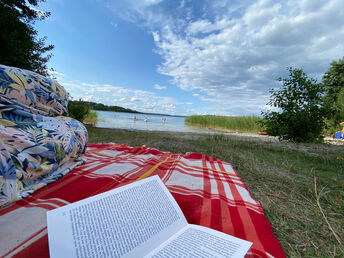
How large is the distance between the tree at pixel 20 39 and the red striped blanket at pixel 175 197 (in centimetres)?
358

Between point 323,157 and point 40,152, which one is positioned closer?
point 40,152

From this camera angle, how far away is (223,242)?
54 centimetres

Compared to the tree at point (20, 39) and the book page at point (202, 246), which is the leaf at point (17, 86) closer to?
the book page at point (202, 246)

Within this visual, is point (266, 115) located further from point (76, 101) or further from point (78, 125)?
point (76, 101)

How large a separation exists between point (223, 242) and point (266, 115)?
4082mm

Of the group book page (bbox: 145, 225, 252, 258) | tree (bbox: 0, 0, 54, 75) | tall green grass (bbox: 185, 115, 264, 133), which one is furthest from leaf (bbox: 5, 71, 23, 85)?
tall green grass (bbox: 185, 115, 264, 133)

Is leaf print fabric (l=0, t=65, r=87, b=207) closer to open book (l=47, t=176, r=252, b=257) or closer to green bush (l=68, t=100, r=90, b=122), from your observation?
open book (l=47, t=176, r=252, b=257)

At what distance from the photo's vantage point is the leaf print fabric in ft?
2.64

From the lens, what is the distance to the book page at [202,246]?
49 cm

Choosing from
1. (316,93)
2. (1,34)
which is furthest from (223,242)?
(1,34)

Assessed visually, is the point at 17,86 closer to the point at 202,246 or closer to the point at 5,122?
the point at 5,122

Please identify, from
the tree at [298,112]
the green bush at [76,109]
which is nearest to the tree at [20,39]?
the green bush at [76,109]

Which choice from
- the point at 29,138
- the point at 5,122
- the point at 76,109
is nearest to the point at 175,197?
the point at 29,138

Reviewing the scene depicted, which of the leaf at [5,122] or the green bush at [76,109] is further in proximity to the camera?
the green bush at [76,109]
